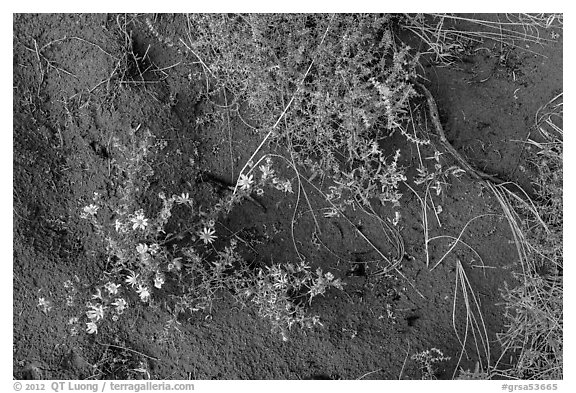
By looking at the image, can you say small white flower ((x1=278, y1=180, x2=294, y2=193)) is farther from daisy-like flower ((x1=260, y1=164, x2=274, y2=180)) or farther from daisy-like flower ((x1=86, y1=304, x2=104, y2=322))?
daisy-like flower ((x1=86, y1=304, x2=104, y2=322))

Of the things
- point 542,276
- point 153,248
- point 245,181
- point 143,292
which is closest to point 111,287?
point 143,292

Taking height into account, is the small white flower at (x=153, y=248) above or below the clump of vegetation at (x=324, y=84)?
below

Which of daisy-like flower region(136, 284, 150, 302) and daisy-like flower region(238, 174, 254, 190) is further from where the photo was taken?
daisy-like flower region(238, 174, 254, 190)

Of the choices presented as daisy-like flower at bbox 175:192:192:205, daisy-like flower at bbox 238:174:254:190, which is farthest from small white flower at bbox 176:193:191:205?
daisy-like flower at bbox 238:174:254:190

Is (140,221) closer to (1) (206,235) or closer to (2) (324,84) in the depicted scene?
(1) (206,235)

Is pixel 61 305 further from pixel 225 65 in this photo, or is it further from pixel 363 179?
pixel 363 179

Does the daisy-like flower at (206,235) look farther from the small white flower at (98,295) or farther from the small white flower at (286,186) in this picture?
the small white flower at (98,295)

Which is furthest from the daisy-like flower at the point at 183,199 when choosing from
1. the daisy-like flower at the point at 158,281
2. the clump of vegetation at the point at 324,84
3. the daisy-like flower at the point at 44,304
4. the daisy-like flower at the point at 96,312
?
the daisy-like flower at the point at 44,304
